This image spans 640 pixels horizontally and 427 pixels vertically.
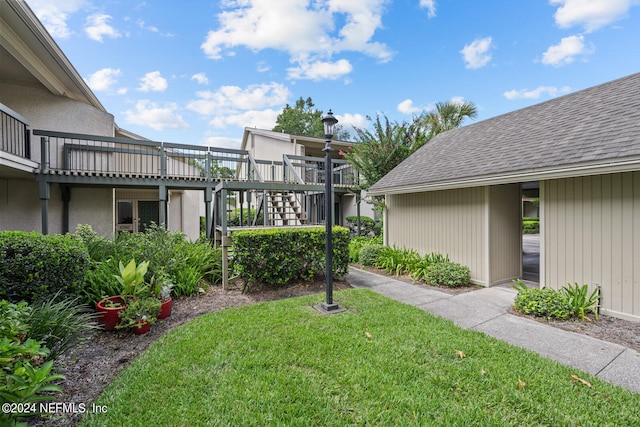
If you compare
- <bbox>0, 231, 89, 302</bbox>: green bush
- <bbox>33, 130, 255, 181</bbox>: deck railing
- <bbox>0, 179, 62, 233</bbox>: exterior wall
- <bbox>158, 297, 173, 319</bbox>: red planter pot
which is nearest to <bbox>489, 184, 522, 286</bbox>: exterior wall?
<bbox>158, 297, 173, 319</bbox>: red planter pot

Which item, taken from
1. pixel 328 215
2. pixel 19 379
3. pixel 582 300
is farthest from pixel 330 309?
pixel 582 300

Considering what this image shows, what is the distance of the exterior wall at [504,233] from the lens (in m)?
5.93

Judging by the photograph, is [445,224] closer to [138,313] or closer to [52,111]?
[138,313]

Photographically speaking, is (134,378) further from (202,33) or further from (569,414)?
(202,33)

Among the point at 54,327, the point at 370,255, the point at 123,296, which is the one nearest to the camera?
the point at 54,327

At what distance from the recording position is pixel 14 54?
20.2 feet

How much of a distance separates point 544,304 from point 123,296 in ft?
20.3

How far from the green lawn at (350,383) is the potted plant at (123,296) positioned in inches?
32.1

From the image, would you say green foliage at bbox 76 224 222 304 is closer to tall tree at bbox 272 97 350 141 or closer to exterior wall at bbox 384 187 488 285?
exterior wall at bbox 384 187 488 285

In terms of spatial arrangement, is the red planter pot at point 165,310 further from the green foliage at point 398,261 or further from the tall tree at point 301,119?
the tall tree at point 301,119

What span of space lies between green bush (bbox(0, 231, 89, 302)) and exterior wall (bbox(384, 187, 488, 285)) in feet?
22.9

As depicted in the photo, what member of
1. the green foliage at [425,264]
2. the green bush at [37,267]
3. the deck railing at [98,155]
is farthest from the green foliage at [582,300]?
the deck railing at [98,155]

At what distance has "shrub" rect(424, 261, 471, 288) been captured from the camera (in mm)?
5969

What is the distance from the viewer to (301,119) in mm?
35188
